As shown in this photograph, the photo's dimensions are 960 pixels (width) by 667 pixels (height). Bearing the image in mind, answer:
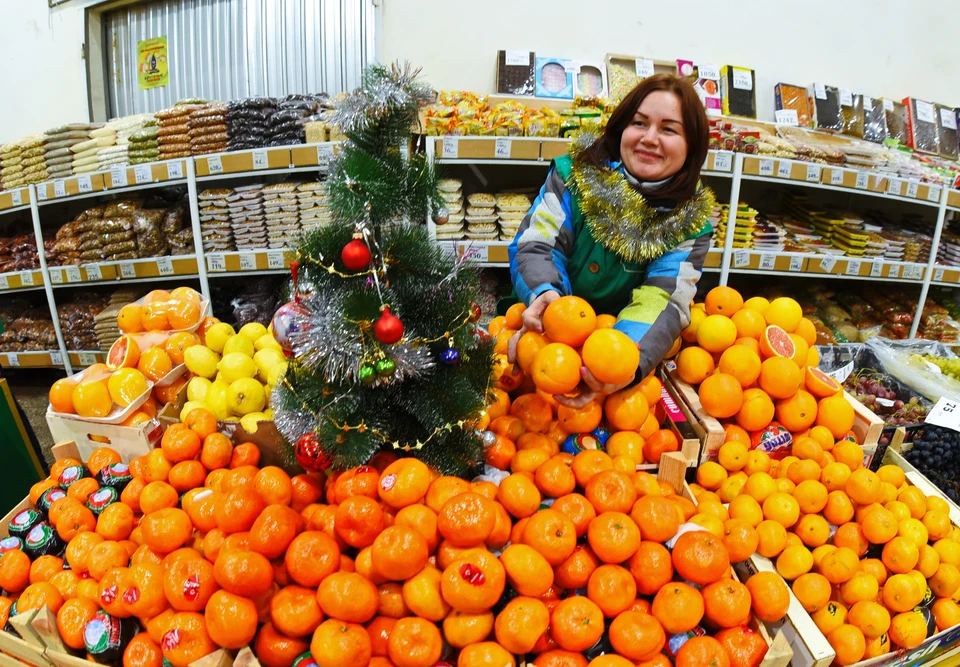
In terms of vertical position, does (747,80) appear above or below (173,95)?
above

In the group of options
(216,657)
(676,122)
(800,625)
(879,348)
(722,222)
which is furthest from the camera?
(722,222)

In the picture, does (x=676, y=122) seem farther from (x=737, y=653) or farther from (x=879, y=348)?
(x=879, y=348)

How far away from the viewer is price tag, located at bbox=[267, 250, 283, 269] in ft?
9.65

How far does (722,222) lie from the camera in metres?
3.07

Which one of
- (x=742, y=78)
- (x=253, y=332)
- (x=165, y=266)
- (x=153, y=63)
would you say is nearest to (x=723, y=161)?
(x=742, y=78)

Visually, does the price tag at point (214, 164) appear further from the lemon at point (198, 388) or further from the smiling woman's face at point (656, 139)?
the smiling woman's face at point (656, 139)

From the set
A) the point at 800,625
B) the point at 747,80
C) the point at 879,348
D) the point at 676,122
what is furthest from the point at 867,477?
the point at 747,80

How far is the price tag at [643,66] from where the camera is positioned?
3352mm

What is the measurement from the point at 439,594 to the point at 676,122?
4.14ft

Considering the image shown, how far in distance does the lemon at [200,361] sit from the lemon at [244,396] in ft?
0.59

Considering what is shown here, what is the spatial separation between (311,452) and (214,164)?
8.04 feet

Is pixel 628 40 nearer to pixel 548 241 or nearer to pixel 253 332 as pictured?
pixel 548 241

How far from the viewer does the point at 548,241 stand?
1.55 m

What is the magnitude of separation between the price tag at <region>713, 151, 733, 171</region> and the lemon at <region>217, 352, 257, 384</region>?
2.66 metres
